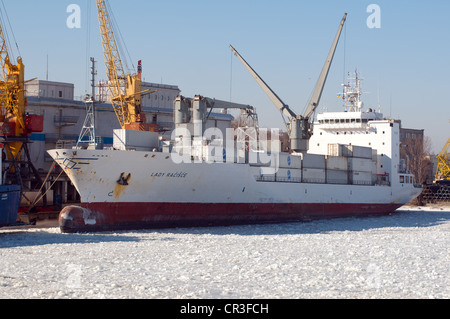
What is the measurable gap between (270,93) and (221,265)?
2636cm

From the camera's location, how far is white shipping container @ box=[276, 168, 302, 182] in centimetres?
3425

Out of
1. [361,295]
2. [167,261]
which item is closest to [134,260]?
[167,261]

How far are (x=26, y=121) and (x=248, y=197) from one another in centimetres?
1504

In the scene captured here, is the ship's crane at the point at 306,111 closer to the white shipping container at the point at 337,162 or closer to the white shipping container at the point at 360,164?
the white shipping container at the point at 337,162

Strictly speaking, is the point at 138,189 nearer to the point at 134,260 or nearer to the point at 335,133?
the point at 134,260

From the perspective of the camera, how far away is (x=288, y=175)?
3491 cm

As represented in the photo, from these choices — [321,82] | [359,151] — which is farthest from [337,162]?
[321,82]

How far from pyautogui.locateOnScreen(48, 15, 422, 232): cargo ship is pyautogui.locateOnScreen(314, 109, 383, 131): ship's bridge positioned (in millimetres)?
78

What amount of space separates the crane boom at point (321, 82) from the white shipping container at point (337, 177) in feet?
15.6

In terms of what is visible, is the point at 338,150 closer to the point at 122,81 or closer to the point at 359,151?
the point at 359,151

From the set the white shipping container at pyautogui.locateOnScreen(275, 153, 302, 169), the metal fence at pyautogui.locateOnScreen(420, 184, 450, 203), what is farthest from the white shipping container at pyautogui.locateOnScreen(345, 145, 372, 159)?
the metal fence at pyautogui.locateOnScreen(420, 184, 450, 203)

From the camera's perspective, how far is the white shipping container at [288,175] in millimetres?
34250

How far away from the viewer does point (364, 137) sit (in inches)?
1763

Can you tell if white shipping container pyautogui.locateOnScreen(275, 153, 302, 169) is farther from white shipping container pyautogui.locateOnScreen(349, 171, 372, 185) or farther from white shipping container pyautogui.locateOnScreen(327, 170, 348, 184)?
white shipping container pyautogui.locateOnScreen(349, 171, 372, 185)
